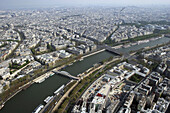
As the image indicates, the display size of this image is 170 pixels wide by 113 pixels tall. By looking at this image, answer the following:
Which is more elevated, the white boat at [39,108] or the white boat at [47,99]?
the white boat at [47,99]

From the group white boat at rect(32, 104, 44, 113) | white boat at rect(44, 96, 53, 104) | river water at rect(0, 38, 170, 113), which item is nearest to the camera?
white boat at rect(32, 104, 44, 113)

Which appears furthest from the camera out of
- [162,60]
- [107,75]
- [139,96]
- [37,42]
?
[37,42]

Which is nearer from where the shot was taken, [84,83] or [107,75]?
[84,83]

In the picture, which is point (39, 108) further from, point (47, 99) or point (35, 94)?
point (35, 94)

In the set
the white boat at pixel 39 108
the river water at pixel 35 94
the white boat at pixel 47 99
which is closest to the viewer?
the white boat at pixel 39 108

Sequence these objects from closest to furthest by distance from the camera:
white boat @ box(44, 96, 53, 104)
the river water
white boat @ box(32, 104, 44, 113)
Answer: white boat @ box(32, 104, 44, 113), the river water, white boat @ box(44, 96, 53, 104)

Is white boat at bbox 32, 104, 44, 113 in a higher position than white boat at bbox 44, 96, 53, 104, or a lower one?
lower

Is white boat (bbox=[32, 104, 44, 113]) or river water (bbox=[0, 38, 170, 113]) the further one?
river water (bbox=[0, 38, 170, 113])

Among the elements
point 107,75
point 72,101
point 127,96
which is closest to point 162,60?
point 107,75

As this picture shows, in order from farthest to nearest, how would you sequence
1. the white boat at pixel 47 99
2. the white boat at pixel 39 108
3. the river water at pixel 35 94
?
the white boat at pixel 47 99 → the river water at pixel 35 94 → the white boat at pixel 39 108

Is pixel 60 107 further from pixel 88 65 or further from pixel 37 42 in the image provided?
pixel 37 42

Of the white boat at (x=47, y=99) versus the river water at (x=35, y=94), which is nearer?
the river water at (x=35, y=94)
